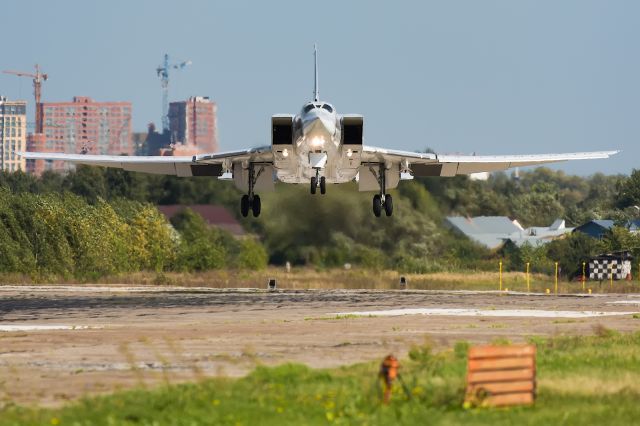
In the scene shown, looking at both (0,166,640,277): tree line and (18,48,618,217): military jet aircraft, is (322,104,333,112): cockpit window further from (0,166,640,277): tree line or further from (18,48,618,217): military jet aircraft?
(0,166,640,277): tree line

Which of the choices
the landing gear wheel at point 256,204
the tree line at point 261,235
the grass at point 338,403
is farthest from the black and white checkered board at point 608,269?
the grass at point 338,403

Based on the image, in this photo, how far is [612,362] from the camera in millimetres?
24953

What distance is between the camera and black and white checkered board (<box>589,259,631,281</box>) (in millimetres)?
69875

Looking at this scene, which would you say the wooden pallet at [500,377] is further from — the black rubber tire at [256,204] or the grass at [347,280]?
the grass at [347,280]

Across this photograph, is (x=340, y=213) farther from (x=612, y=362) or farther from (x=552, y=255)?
(x=612, y=362)

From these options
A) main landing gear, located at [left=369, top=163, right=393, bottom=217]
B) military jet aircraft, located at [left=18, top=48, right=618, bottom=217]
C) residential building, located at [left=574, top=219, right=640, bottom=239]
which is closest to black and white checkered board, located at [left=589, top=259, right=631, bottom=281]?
residential building, located at [left=574, top=219, right=640, bottom=239]

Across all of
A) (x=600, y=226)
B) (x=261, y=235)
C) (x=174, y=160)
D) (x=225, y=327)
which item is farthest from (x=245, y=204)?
(x=600, y=226)

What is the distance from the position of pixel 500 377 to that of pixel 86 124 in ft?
446

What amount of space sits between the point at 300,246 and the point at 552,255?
2280cm

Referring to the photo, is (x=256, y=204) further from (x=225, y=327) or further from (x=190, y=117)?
(x=190, y=117)

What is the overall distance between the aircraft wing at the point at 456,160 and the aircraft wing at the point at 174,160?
4.12m

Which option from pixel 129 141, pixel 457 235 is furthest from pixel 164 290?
pixel 129 141

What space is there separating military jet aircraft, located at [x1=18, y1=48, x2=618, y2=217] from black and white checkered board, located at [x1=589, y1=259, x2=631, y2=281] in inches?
743

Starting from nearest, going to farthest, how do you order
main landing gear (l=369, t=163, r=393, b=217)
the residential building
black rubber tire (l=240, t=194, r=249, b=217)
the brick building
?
main landing gear (l=369, t=163, r=393, b=217)
black rubber tire (l=240, t=194, r=249, b=217)
the residential building
the brick building
